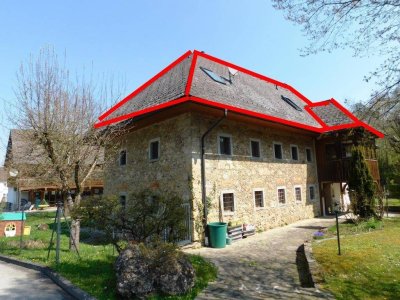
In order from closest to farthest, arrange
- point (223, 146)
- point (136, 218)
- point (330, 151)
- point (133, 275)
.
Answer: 1. point (133, 275)
2. point (136, 218)
3. point (223, 146)
4. point (330, 151)

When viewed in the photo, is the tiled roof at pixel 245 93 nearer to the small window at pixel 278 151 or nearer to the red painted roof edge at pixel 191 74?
the red painted roof edge at pixel 191 74

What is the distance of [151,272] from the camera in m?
5.97

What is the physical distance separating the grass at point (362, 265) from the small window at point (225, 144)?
5163 millimetres

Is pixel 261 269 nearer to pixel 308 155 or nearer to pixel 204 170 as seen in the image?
pixel 204 170

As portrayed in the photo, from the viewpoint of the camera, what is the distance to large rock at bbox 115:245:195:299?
223 inches

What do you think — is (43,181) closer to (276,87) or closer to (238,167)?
(238,167)

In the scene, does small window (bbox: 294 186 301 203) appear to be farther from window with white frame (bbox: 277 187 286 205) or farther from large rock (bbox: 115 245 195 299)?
large rock (bbox: 115 245 195 299)

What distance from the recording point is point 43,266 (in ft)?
26.3

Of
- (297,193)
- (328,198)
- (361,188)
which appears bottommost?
(328,198)

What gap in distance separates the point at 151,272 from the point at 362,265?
5.57 metres

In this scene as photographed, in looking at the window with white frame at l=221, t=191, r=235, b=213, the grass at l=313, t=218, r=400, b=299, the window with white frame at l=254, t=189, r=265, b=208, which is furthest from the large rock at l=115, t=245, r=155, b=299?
the window with white frame at l=254, t=189, r=265, b=208

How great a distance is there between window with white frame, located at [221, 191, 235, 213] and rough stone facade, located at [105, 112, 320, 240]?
156 mm

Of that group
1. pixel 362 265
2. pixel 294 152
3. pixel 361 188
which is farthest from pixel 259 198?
pixel 362 265

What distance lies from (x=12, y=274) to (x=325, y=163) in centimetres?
1742
